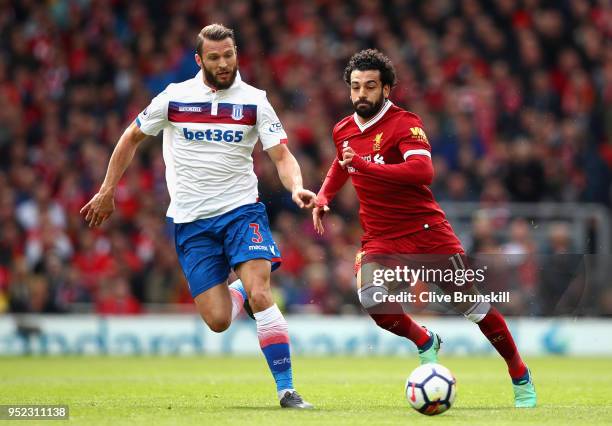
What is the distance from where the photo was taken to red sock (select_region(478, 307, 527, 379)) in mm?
8945

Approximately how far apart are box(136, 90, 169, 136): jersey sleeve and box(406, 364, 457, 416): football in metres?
2.67

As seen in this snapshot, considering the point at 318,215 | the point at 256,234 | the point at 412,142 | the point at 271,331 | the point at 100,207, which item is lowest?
the point at 271,331

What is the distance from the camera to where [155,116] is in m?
9.00

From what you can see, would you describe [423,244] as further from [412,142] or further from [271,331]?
[271,331]

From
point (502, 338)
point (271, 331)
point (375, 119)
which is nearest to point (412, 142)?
point (375, 119)

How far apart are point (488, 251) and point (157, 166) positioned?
568 cm

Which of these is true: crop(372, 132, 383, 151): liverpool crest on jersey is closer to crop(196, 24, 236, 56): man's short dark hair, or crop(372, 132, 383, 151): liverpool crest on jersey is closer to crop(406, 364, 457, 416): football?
crop(196, 24, 236, 56): man's short dark hair

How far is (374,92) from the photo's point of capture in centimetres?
910

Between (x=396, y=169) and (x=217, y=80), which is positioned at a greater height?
(x=217, y=80)

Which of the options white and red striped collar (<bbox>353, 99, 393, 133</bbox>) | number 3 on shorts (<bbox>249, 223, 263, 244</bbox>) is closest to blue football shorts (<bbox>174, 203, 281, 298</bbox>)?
number 3 on shorts (<bbox>249, 223, 263, 244</bbox>)

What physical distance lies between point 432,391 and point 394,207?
1613 mm

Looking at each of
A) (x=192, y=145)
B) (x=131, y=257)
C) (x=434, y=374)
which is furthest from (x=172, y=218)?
A: (x=131, y=257)

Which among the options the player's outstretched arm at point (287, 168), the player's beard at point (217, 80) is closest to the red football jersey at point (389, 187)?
the player's outstretched arm at point (287, 168)

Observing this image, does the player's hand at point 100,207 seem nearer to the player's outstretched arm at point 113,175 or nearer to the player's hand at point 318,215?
the player's outstretched arm at point 113,175
